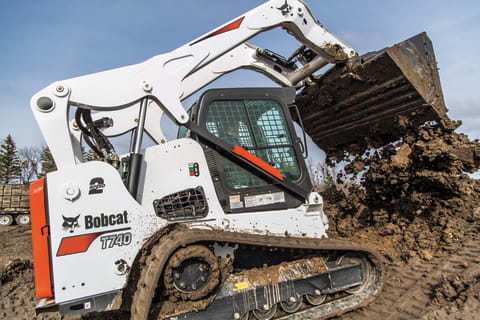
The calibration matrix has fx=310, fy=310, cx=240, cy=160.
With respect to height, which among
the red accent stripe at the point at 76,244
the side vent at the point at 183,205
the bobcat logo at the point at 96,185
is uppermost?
the bobcat logo at the point at 96,185

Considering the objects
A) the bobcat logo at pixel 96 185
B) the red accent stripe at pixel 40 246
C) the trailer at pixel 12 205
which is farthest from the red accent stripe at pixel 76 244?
the trailer at pixel 12 205

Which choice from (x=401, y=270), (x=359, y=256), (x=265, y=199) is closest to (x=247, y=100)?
(x=265, y=199)

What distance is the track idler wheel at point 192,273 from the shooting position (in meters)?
2.81

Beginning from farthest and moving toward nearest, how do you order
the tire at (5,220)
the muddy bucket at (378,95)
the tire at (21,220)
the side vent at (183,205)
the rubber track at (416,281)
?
the tire at (21,220)
the tire at (5,220)
the muddy bucket at (378,95)
the rubber track at (416,281)
the side vent at (183,205)

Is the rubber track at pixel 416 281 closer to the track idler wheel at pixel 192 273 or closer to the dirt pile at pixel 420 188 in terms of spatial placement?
the dirt pile at pixel 420 188

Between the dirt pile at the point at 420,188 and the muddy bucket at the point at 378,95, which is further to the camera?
the dirt pile at the point at 420,188

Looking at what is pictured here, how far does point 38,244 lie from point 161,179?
1175mm

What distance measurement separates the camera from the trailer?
1603 cm

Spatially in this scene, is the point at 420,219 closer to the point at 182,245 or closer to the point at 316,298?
the point at 316,298

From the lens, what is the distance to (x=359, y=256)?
3898 mm

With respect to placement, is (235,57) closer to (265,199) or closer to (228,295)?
(265,199)

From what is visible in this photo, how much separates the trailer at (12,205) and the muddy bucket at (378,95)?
16.9m

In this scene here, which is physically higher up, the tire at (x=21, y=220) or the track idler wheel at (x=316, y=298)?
the tire at (x=21, y=220)

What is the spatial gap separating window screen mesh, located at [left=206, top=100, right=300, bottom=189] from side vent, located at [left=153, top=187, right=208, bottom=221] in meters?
0.37
